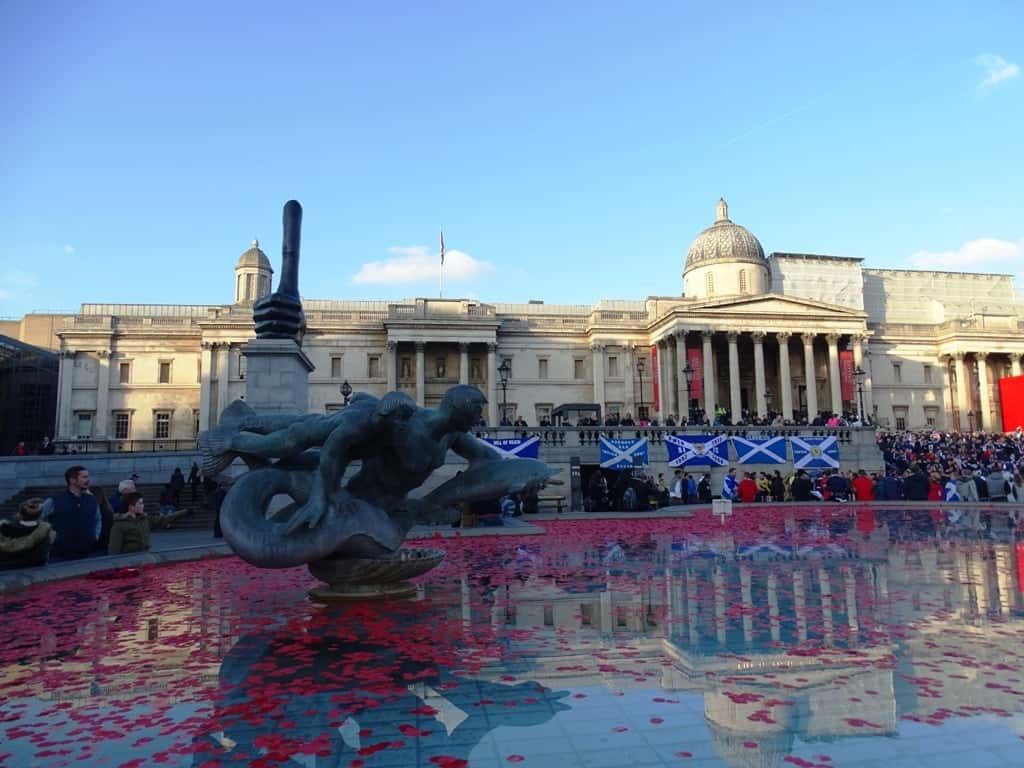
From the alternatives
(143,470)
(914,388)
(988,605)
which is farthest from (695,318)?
(988,605)

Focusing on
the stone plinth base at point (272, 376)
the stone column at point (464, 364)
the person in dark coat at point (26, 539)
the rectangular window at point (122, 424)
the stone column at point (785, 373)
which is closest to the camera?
the person in dark coat at point (26, 539)

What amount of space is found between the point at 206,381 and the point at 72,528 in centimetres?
4622

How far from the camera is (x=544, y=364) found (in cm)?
5812

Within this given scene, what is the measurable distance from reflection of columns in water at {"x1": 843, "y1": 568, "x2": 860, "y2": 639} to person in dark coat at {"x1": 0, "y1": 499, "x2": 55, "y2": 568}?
9.68 m

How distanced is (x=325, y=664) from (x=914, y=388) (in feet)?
214

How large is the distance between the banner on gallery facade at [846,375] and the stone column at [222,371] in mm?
45881

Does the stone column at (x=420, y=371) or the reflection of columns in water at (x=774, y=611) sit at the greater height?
the stone column at (x=420, y=371)

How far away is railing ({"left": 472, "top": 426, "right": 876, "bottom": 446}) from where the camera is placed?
103 ft

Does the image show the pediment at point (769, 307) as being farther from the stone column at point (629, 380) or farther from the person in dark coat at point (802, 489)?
the person in dark coat at point (802, 489)

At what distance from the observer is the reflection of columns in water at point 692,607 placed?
6.50m

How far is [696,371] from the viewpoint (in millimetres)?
51719

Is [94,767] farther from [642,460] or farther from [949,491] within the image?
[949,491]

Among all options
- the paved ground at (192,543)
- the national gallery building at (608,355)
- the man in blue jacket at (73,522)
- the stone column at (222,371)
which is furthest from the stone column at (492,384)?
the man in blue jacket at (73,522)

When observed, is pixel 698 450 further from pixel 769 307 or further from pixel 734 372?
pixel 769 307
